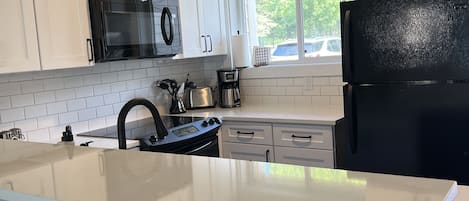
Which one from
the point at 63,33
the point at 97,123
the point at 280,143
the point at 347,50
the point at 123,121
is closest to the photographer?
the point at 123,121

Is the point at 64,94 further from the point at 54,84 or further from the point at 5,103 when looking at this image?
the point at 5,103

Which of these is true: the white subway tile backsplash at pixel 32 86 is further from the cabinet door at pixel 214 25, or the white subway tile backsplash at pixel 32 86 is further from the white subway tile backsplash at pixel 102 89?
the cabinet door at pixel 214 25

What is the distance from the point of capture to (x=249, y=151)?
3256 millimetres

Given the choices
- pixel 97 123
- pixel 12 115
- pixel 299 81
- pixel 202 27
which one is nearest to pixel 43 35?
pixel 12 115

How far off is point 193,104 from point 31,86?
53.0 inches

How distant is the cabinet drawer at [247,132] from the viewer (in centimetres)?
316

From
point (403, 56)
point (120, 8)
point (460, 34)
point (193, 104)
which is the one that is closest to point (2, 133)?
point (120, 8)

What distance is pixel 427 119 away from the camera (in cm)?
233

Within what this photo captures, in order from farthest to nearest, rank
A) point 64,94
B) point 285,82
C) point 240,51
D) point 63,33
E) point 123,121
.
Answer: point 240,51 → point 285,82 → point 64,94 → point 63,33 → point 123,121

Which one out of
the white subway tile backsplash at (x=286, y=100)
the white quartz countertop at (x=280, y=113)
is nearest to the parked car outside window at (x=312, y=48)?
the white subway tile backsplash at (x=286, y=100)

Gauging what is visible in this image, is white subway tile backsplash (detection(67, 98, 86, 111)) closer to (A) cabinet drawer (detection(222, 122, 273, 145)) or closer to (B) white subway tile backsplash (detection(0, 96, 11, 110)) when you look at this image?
(B) white subway tile backsplash (detection(0, 96, 11, 110))

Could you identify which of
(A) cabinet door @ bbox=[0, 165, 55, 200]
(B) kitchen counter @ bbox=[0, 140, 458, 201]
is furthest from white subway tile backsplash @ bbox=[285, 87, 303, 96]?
(A) cabinet door @ bbox=[0, 165, 55, 200]

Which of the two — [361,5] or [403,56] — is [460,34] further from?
[361,5]

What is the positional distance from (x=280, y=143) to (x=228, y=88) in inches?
32.9
